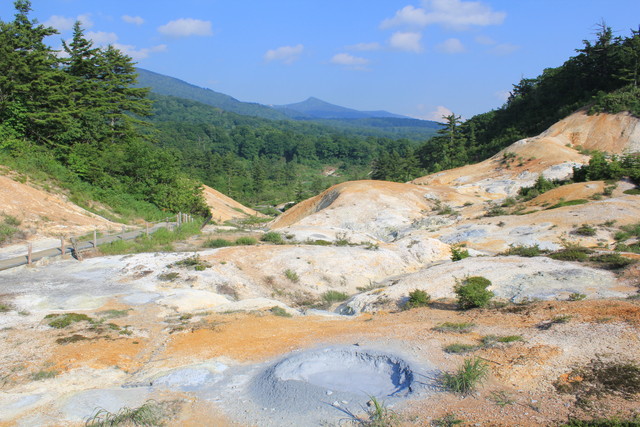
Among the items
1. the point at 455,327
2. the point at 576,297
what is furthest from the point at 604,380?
the point at 576,297

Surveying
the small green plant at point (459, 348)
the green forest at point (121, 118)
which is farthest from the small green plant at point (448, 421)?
the green forest at point (121, 118)

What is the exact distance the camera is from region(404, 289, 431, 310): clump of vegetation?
14.9 meters

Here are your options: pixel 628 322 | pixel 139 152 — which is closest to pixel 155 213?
pixel 139 152

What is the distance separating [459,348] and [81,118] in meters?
36.8

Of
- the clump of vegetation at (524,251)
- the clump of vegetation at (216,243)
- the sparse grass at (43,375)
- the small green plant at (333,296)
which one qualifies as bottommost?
the small green plant at (333,296)

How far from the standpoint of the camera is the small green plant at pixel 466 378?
7797 millimetres

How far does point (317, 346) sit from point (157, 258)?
449 inches

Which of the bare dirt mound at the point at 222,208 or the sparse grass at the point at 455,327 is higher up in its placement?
the sparse grass at the point at 455,327

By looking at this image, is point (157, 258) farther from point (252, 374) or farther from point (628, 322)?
point (628, 322)

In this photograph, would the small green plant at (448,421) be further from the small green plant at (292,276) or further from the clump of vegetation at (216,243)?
the clump of vegetation at (216,243)

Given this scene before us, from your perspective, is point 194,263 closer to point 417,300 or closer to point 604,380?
point 417,300

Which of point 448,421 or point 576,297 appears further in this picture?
point 576,297

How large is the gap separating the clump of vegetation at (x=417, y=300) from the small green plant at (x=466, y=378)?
6.44 metres

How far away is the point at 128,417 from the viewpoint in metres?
7.17
